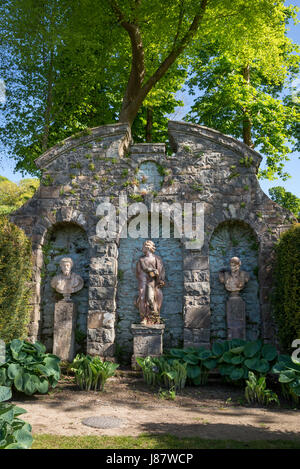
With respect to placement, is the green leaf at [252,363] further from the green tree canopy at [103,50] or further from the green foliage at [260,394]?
the green tree canopy at [103,50]

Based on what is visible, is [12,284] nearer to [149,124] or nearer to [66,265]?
[66,265]

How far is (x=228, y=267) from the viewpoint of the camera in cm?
788

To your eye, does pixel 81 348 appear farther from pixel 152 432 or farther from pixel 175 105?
pixel 175 105

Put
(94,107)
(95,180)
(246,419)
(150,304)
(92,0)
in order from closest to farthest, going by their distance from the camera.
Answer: (246,419)
(150,304)
(95,180)
(92,0)
(94,107)

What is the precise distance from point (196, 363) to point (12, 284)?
3.28 metres

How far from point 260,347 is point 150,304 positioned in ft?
6.92

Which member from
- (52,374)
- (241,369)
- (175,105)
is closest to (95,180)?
(52,374)

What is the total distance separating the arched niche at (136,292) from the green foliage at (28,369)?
205 centimetres

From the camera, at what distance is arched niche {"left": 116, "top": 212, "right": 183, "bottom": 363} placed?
773 centimetres

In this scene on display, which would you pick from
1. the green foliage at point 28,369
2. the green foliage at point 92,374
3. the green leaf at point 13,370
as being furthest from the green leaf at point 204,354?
the green leaf at point 13,370

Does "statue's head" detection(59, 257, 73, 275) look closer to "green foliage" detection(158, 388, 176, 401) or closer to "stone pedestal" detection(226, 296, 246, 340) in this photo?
"green foliage" detection(158, 388, 176, 401)

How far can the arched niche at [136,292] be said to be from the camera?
7.73 m

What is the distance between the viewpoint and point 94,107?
12.4 metres

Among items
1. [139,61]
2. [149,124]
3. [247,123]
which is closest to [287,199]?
[247,123]
